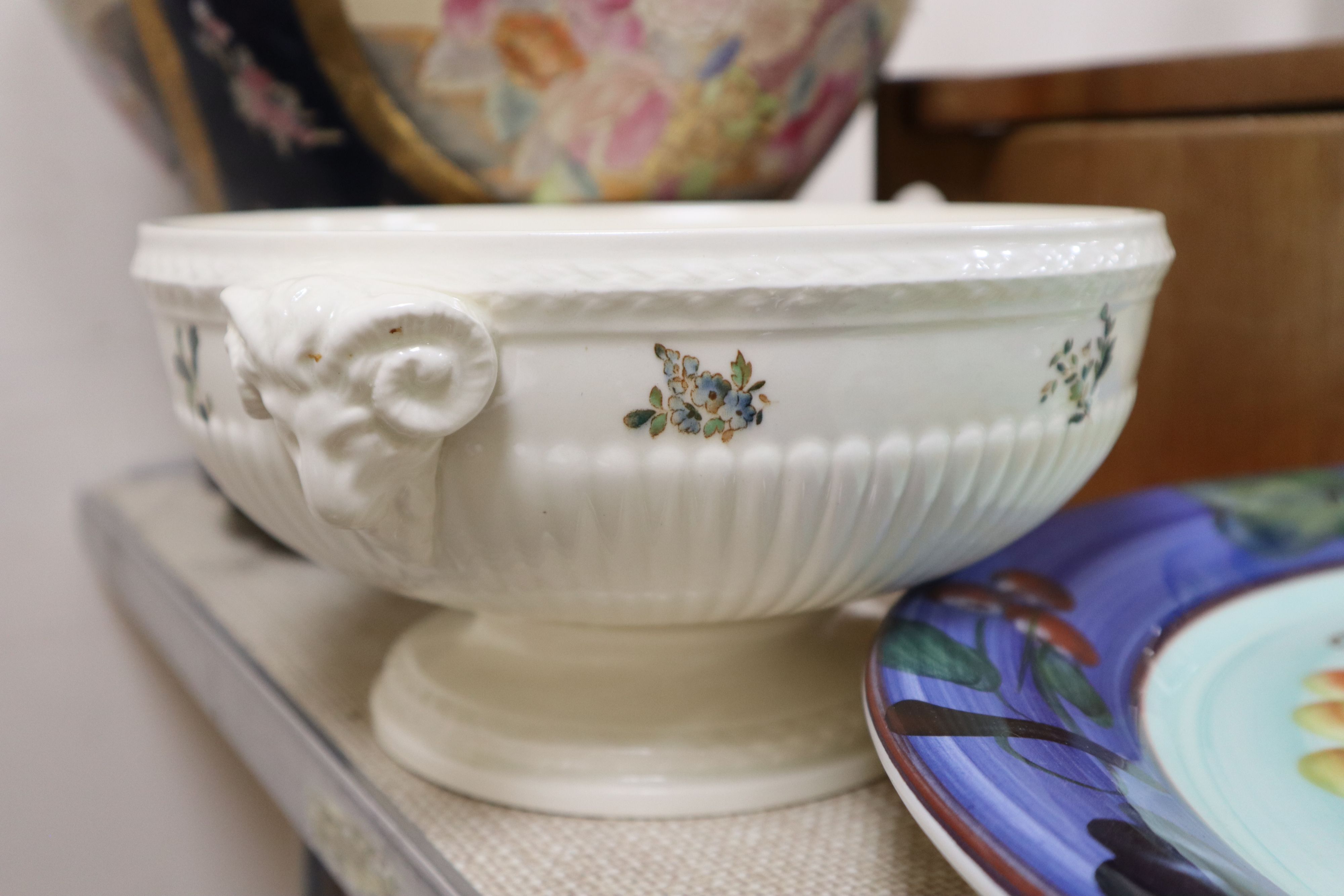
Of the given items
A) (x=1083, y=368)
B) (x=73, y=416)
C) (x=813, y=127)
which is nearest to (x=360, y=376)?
(x=1083, y=368)

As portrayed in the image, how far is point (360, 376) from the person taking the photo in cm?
22

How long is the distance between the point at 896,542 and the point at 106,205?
1.66 feet

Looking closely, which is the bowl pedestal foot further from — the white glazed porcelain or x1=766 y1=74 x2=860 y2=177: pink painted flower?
x1=766 y1=74 x2=860 y2=177: pink painted flower

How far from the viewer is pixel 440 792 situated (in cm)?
31

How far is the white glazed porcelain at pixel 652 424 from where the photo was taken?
9.0 inches

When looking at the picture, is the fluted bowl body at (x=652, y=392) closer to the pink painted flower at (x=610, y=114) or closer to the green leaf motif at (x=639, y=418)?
the green leaf motif at (x=639, y=418)

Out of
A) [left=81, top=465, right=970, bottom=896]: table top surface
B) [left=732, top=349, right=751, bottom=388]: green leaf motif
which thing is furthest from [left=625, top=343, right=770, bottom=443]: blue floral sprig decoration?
[left=81, top=465, right=970, bottom=896]: table top surface

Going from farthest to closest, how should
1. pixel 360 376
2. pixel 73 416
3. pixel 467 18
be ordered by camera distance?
pixel 73 416 → pixel 467 18 → pixel 360 376

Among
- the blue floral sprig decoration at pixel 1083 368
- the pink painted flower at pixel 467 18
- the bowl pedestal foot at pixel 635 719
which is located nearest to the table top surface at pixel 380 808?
the bowl pedestal foot at pixel 635 719

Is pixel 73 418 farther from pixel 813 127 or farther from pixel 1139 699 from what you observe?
pixel 1139 699

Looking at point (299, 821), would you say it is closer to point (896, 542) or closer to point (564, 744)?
point (564, 744)

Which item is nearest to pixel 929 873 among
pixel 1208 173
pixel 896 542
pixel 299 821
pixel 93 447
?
pixel 896 542

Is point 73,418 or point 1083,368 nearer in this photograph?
point 1083,368

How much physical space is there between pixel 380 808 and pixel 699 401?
145 mm
